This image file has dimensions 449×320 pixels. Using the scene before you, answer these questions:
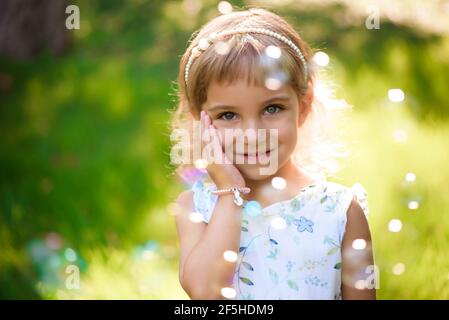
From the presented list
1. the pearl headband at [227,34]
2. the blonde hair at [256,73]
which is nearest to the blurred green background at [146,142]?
the blonde hair at [256,73]

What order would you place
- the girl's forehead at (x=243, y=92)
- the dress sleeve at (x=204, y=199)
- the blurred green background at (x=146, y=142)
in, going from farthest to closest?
the blurred green background at (x=146, y=142) < the dress sleeve at (x=204, y=199) < the girl's forehead at (x=243, y=92)

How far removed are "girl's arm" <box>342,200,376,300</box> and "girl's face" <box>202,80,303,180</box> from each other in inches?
7.7

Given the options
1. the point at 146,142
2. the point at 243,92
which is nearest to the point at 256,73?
the point at 243,92

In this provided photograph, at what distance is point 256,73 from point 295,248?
0.38 meters

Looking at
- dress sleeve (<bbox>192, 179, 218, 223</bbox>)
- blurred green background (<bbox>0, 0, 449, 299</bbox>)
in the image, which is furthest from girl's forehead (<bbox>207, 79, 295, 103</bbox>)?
blurred green background (<bbox>0, 0, 449, 299</bbox>)

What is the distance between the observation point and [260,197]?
1710 mm

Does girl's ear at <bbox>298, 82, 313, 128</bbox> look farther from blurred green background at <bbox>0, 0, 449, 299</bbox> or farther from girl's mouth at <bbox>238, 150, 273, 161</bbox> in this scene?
blurred green background at <bbox>0, 0, 449, 299</bbox>

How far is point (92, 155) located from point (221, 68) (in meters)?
1.40

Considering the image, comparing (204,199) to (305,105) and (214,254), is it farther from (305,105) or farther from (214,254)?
(305,105)

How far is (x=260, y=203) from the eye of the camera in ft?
5.59

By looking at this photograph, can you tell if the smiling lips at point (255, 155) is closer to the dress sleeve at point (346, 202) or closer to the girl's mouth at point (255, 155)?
the girl's mouth at point (255, 155)

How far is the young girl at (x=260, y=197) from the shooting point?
1.61 meters

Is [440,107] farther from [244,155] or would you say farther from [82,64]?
[82,64]

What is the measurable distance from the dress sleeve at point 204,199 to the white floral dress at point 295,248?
0.27 feet
